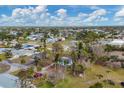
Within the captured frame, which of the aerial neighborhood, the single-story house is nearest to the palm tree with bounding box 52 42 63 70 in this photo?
the aerial neighborhood

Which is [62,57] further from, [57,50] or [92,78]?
[92,78]

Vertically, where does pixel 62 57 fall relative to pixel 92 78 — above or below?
above

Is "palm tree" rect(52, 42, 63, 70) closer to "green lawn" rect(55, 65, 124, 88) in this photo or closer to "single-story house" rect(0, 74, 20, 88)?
"green lawn" rect(55, 65, 124, 88)

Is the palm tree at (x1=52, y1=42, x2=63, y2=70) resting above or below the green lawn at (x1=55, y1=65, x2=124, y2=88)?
above

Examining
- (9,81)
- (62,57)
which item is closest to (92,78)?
(62,57)

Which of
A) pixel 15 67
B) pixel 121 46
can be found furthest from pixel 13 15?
pixel 121 46

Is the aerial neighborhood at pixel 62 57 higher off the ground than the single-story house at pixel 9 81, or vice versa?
the aerial neighborhood at pixel 62 57

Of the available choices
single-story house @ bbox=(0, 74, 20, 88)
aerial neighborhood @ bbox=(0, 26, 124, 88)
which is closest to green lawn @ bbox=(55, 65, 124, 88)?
aerial neighborhood @ bbox=(0, 26, 124, 88)

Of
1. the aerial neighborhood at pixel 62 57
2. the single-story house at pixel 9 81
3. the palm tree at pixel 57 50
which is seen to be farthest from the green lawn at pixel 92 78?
the single-story house at pixel 9 81

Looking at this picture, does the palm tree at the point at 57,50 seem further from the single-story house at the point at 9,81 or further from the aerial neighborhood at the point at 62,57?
the single-story house at the point at 9,81

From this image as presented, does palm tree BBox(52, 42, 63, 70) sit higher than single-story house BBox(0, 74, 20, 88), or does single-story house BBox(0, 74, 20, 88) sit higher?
palm tree BBox(52, 42, 63, 70)
